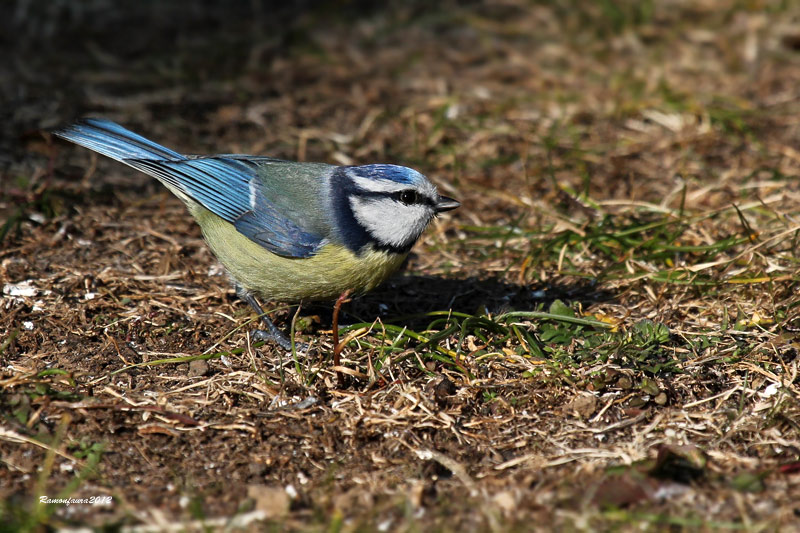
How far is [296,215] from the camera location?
4.13 metres

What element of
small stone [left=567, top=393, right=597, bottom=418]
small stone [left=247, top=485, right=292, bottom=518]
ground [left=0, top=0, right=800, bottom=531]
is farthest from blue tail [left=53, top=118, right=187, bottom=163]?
small stone [left=567, top=393, right=597, bottom=418]

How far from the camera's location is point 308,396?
12.4ft

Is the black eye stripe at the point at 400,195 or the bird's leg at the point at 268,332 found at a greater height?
the black eye stripe at the point at 400,195

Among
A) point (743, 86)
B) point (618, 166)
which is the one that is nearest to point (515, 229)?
point (618, 166)

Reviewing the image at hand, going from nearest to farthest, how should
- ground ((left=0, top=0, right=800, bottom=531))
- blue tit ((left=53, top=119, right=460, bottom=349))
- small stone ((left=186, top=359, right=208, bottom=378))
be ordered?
ground ((left=0, top=0, right=800, bottom=531)) → small stone ((left=186, top=359, right=208, bottom=378)) → blue tit ((left=53, top=119, right=460, bottom=349))

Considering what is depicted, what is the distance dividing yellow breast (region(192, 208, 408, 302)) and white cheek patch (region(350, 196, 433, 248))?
8cm

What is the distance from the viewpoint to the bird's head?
4020 millimetres

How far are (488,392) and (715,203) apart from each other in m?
2.60

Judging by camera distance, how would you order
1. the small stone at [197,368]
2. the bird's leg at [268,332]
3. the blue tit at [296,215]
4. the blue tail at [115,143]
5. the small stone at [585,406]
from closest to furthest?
the small stone at [585,406]
the small stone at [197,368]
the blue tit at [296,215]
the bird's leg at [268,332]
the blue tail at [115,143]

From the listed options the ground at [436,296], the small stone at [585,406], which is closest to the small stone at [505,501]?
the ground at [436,296]

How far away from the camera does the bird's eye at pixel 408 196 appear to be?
13.4 ft

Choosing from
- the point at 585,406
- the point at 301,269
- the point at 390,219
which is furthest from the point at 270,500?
the point at 390,219

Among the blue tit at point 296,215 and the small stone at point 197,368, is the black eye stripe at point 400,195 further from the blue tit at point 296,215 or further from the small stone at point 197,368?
the small stone at point 197,368

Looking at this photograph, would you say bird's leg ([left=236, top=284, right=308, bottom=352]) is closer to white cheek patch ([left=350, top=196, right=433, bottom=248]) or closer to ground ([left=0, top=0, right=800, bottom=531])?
ground ([left=0, top=0, right=800, bottom=531])
